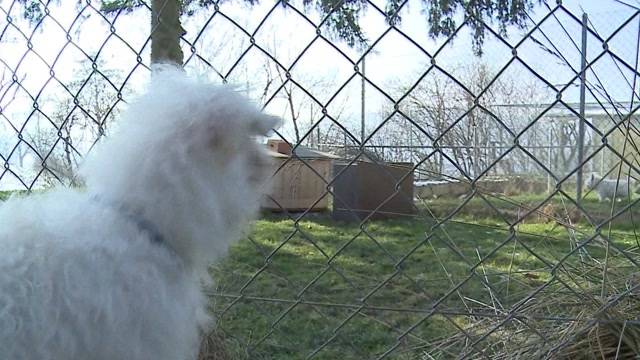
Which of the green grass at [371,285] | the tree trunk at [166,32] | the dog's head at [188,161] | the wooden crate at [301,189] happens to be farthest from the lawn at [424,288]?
the tree trunk at [166,32]

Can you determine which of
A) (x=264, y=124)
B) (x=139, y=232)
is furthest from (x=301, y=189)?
(x=139, y=232)

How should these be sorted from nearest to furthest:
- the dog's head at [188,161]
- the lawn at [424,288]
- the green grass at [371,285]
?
the dog's head at [188,161]
the lawn at [424,288]
the green grass at [371,285]

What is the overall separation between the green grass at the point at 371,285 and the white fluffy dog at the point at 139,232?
510 mm

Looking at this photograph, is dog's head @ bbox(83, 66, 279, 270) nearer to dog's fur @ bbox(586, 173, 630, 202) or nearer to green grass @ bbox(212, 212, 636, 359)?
green grass @ bbox(212, 212, 636, 359)

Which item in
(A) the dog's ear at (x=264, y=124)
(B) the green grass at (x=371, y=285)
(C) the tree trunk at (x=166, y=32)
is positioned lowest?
(B) the green grass at (x=371, y=285)

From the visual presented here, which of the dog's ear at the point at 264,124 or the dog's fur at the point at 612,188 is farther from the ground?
the dog's ear at the point at 264,124

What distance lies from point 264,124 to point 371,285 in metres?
2.43

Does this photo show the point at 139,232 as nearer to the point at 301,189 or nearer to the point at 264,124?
the point at 264,124

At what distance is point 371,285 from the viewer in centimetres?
369

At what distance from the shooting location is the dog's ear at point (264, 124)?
139 centimetres

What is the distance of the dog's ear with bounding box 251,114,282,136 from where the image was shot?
1388 mm

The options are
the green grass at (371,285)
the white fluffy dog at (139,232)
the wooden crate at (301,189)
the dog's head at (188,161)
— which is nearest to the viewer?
the white fluffy dog at (139,232)

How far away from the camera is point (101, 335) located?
1.12 metres

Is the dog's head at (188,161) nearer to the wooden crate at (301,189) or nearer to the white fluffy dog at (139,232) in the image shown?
the white fluffy dog at (139,232)
